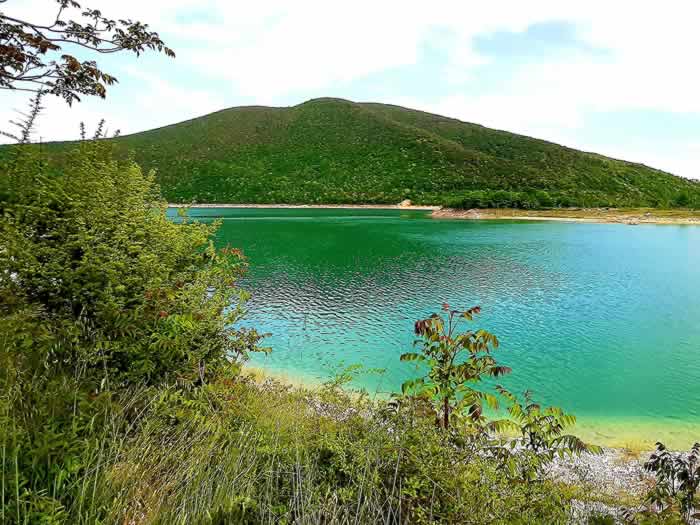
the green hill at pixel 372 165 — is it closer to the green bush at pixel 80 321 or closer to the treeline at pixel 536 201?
the treeline at pixel 536 201

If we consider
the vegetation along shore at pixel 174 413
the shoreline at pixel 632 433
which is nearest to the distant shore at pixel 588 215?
the shoreline at pixel 632 433

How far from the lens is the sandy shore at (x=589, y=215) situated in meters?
63.0

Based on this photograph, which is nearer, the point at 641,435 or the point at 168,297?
the point at 168,297

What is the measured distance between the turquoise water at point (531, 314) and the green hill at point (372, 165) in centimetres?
4480

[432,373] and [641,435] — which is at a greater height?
[432,373]

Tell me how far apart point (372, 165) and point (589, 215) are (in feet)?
173

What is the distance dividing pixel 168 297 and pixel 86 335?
86 cm

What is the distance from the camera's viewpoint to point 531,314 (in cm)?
1723

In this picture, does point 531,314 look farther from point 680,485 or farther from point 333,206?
point 333,206

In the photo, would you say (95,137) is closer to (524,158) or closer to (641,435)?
(641,435)

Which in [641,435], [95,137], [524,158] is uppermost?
[524,158]

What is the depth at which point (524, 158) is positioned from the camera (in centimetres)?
10488

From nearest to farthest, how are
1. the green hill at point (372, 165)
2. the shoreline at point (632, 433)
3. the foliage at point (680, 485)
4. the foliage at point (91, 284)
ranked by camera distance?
the foliage at point (680, 485), the foliage at point (91, 284), the shoreline at point (632, 433), the green hill at point (372, 165)

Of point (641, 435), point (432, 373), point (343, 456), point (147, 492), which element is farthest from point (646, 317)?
point (147, 492)
